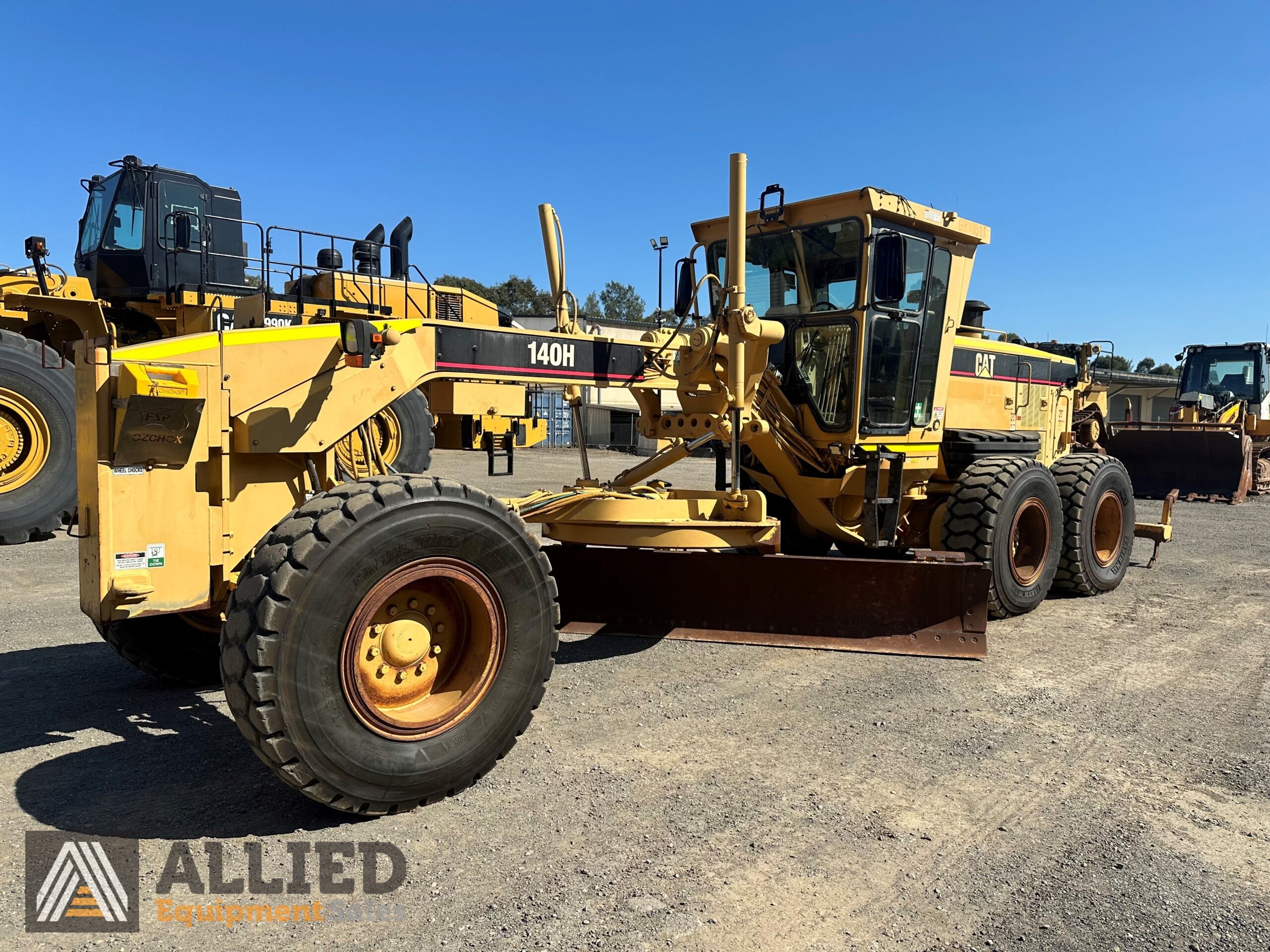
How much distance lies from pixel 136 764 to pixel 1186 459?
17844 mm

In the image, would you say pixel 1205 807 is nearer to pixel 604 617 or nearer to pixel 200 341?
pixel 604 617

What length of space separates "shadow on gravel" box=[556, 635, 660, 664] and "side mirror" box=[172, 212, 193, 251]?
26.5 feet

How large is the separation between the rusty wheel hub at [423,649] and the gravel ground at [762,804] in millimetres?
381

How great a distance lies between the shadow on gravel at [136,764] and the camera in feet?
10.8

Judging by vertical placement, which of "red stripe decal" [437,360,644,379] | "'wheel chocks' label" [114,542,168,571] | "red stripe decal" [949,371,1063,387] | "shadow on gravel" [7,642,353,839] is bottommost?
"shadow on gravel" [7,642,353,839]

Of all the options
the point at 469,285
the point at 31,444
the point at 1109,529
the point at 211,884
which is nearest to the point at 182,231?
the point at 31,444

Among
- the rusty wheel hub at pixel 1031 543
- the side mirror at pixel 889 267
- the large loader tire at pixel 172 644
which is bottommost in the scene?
the large loader tire at pixel 172 644

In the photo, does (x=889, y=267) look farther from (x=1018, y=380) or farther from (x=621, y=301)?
(x=621, y=301)

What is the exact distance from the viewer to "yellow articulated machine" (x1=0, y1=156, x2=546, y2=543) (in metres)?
8.18

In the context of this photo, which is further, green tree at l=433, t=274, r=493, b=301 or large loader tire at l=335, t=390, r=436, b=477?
green tree at l=433, t=274, r=493, b=301

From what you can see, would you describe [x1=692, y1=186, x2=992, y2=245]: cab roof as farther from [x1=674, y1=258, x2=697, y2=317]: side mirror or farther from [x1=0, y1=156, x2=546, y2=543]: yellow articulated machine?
[x1=0, y1=156, x2=546, y2=543]: yellow articulated machine

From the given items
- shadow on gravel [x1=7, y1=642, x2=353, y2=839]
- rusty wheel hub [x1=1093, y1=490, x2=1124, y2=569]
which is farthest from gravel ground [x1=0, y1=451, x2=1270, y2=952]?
rusty wheel hub [x1=1093, y1=490, x2=1124, y2=569]

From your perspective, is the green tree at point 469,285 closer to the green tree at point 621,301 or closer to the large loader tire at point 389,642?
the green tree at point 621,301

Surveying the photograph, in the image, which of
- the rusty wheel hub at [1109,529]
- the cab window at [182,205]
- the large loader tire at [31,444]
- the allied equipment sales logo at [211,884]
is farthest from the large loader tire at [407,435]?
the allied equipment sales logo at [211,884]
